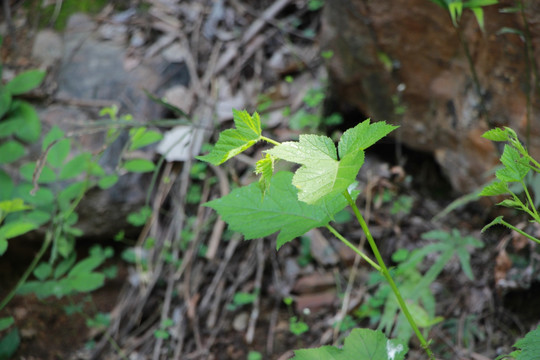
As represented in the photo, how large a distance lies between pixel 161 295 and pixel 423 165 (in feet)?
6.23

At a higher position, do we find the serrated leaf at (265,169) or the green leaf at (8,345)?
the serrated leaf at (265,169)

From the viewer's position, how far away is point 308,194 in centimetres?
89

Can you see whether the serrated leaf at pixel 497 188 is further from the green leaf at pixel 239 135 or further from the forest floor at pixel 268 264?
the forest floor at pixel 268 264

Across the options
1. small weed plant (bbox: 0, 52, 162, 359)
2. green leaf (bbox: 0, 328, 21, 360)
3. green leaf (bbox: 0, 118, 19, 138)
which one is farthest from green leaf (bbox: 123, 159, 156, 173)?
green leaf (bbox: 0, 328, 21, 360)

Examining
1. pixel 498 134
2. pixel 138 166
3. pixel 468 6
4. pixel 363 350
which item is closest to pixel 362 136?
pixel 498 134

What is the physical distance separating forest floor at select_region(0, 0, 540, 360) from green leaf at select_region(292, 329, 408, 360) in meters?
0.97

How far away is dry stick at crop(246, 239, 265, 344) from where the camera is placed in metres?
2.47

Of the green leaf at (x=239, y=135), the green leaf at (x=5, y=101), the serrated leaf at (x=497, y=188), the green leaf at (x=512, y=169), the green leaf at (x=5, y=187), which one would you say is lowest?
the green leaf at (x=5, y=187)

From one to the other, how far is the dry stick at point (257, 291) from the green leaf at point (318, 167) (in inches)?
68.3

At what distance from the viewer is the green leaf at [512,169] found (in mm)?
1095

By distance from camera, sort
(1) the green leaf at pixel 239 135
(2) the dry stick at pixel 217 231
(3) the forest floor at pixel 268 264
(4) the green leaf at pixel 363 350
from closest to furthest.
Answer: (1) the green leaf at pixel 239 135
(4) the green leaf at pixel 363 350
(3) the forest floor at pixel 268 264
(2) the dry stick at pixel 217 231

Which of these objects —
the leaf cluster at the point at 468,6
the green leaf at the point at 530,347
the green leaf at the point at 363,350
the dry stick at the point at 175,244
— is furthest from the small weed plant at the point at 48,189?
the green leaf at the point at 530,347

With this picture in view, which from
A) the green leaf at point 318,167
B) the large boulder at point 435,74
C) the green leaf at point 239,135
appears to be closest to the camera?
the green leaf at point 318,167

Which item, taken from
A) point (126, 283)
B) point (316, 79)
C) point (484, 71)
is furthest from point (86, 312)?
point (484, 71)
